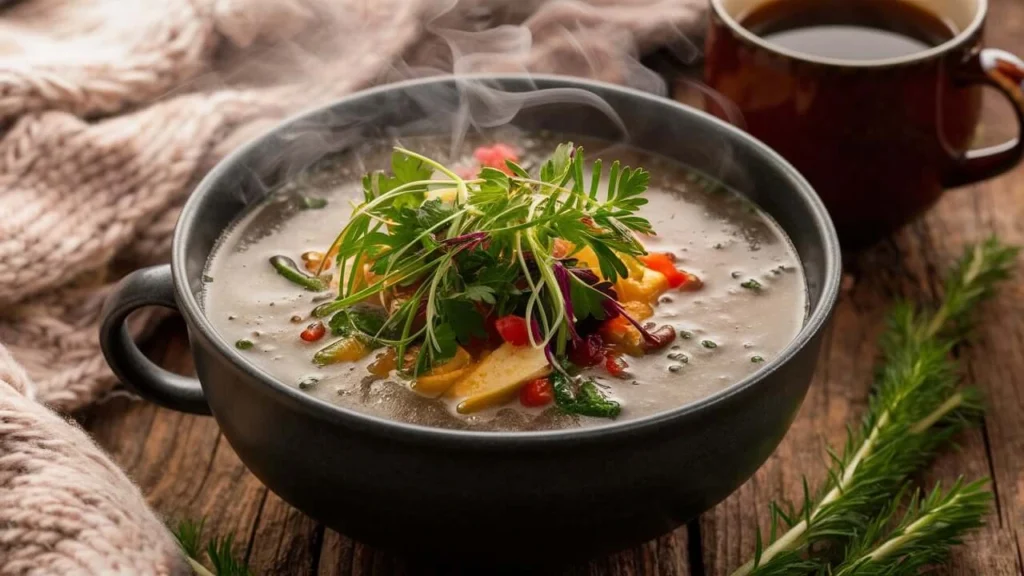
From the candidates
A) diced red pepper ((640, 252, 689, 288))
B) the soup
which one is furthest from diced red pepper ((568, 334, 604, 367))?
diced red pepper ((640, 252, 689, 288))

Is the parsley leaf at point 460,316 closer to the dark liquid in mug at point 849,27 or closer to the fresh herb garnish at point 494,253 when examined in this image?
the fresh herb garnish at point 494,253

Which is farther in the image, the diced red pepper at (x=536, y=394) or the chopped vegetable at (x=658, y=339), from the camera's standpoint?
the chopped vegetable at (x=658, y=339)

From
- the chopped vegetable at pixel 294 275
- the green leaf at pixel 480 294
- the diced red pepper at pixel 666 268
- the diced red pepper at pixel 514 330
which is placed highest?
the green leaf at pixel 480 294

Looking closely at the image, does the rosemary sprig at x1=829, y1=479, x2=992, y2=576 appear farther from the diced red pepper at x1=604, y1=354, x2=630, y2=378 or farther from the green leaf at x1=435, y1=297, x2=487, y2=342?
the green leaf at x1=435, y1=297, x2=487, y2=342

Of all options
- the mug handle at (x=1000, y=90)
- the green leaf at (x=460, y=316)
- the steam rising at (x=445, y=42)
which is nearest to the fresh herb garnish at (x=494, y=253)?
the green leaf at (x=460, y=316)

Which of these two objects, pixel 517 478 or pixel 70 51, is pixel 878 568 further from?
pixel 70 51

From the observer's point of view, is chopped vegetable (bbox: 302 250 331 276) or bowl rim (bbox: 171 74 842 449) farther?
chopped vegetable (bbox: 302 250 331 276)

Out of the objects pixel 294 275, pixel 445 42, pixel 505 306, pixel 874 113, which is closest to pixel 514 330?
pixel 505 306
